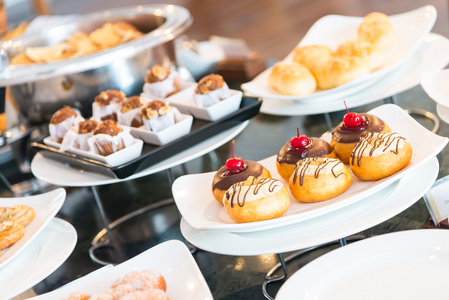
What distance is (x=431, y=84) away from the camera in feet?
4.76

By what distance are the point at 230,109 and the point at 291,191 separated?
1.81 ft

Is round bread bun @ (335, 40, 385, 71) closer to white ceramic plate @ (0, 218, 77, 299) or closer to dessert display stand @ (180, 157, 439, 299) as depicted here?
dessert display stand @ (180, 157, 439, 299)

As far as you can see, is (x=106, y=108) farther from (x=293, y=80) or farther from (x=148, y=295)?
(x=148, y=295)

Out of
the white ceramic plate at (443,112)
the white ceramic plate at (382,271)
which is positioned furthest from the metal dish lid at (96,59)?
the white ceramic plate at (382,271)

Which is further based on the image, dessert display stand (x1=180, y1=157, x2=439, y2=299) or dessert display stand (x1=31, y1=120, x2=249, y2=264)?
dessert display stand (x1=31, y1=120, x2=249, y2=264)

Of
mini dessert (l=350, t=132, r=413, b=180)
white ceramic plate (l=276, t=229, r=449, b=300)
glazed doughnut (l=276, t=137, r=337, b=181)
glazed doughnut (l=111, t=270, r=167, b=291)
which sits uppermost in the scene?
mini dessert (l=350, t=132, r=413, b=180)

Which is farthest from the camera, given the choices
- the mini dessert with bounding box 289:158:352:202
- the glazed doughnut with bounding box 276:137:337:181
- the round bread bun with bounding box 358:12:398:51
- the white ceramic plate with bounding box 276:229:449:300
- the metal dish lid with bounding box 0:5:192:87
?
the metal dish lid with bounding box 0:5:192:87

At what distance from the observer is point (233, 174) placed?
1237 millimetres

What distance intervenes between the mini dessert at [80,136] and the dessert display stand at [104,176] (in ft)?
0.23

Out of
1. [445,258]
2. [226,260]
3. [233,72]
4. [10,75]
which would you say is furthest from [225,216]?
[233,72]

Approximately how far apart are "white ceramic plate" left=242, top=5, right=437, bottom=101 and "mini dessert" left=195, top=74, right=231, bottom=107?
0.48ft

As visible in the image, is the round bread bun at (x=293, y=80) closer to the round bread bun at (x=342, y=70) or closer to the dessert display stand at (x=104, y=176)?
the round bread bun at (x=342, y=70)

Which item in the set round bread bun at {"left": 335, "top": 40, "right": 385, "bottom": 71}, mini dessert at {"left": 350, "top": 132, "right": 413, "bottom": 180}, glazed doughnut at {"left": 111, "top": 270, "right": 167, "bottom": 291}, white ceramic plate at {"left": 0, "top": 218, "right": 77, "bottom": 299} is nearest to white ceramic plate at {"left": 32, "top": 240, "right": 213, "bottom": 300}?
glazed doughnut at {"left": 111, "top": 270, "right": 167, "bottom": 291}

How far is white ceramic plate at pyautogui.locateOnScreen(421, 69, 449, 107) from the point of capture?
139 cm
